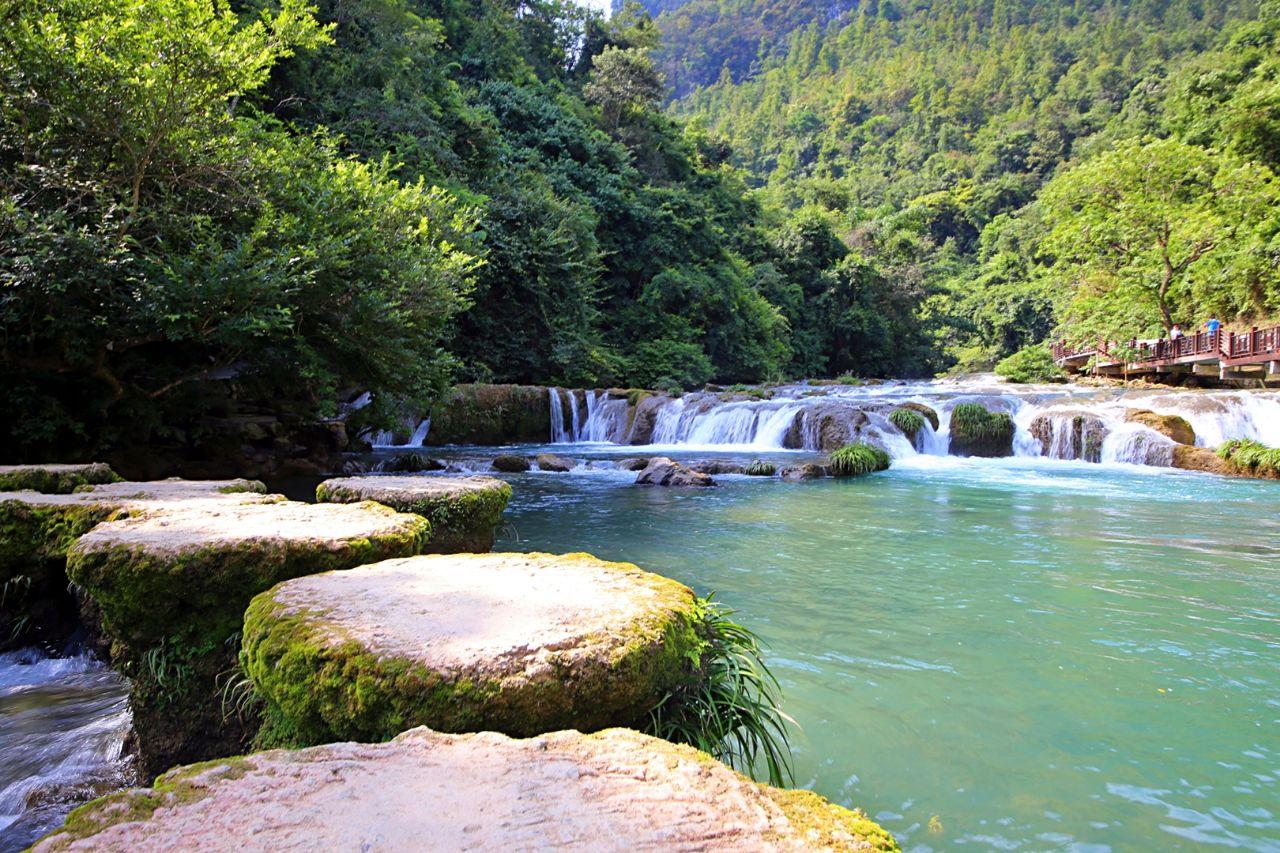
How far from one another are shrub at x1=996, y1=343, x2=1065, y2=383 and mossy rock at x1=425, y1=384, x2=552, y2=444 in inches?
861

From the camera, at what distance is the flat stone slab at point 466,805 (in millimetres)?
1221

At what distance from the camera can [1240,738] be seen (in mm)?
3115

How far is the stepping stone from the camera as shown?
176 cm

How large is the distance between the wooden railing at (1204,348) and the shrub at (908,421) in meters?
9.47

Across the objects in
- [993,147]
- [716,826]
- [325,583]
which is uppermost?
[993,147]

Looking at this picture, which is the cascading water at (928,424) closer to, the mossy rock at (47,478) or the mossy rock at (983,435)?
the mossy rock at (983,435)

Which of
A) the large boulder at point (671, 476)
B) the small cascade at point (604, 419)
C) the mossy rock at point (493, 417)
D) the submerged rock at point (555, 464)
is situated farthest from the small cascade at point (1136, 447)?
the mossy rock at point (493, 417)

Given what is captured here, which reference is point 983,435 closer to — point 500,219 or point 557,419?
point 557,419

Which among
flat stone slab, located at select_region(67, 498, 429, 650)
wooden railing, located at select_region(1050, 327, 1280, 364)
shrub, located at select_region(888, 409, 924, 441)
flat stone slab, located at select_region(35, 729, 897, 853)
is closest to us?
flat stone slab, located at select_region(35, 729, 897, 853)

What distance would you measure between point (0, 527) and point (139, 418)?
4998mm

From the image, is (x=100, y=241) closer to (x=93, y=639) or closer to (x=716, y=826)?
(x=93, y=639)

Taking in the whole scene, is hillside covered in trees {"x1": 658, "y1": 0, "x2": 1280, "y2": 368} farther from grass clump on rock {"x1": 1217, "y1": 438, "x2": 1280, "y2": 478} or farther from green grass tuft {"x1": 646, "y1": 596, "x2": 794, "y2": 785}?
green grass tuft {"x1": 646, "y1": 596, "x2": 794, "y2": 785}

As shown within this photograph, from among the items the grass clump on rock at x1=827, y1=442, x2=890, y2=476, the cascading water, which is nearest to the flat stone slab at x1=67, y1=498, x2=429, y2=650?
the grass clump on rock at x1=827, y1=442, x2=890, y2=476

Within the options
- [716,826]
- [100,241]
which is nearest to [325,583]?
[716,826]
